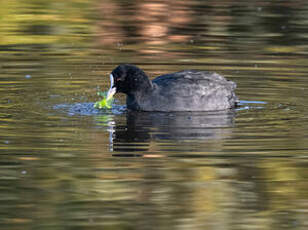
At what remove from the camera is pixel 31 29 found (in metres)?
21.5

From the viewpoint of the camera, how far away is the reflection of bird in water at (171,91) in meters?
13.0

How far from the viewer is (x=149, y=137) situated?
11328mm

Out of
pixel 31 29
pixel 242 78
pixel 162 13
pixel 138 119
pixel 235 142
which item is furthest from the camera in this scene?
pixel 162 13

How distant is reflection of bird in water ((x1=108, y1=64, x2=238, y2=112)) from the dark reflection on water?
0.23 meters

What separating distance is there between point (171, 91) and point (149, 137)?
185 centimetres

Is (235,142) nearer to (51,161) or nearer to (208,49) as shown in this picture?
(51,161)

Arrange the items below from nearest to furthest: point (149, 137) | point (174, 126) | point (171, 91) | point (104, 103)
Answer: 1. point (149, 137)
2. point (174, 126)
3. point (171, 91)
4. point (104, 103)

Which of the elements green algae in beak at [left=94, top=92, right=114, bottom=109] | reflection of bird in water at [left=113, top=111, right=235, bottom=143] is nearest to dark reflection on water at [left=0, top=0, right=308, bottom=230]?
reflection of bird in water at [left=113, top=111, right=235, bottom=143]

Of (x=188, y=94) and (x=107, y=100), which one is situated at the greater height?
(x=188, y=94)

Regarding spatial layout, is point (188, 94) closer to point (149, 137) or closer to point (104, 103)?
point (104, 103)

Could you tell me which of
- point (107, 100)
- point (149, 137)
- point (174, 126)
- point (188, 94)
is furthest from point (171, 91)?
point (149, 137)

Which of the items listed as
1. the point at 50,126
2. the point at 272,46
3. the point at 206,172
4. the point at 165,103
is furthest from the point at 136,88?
the point at 272,46

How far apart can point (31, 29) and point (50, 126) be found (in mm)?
9962

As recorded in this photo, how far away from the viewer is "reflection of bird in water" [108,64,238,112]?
13047 millimetres
